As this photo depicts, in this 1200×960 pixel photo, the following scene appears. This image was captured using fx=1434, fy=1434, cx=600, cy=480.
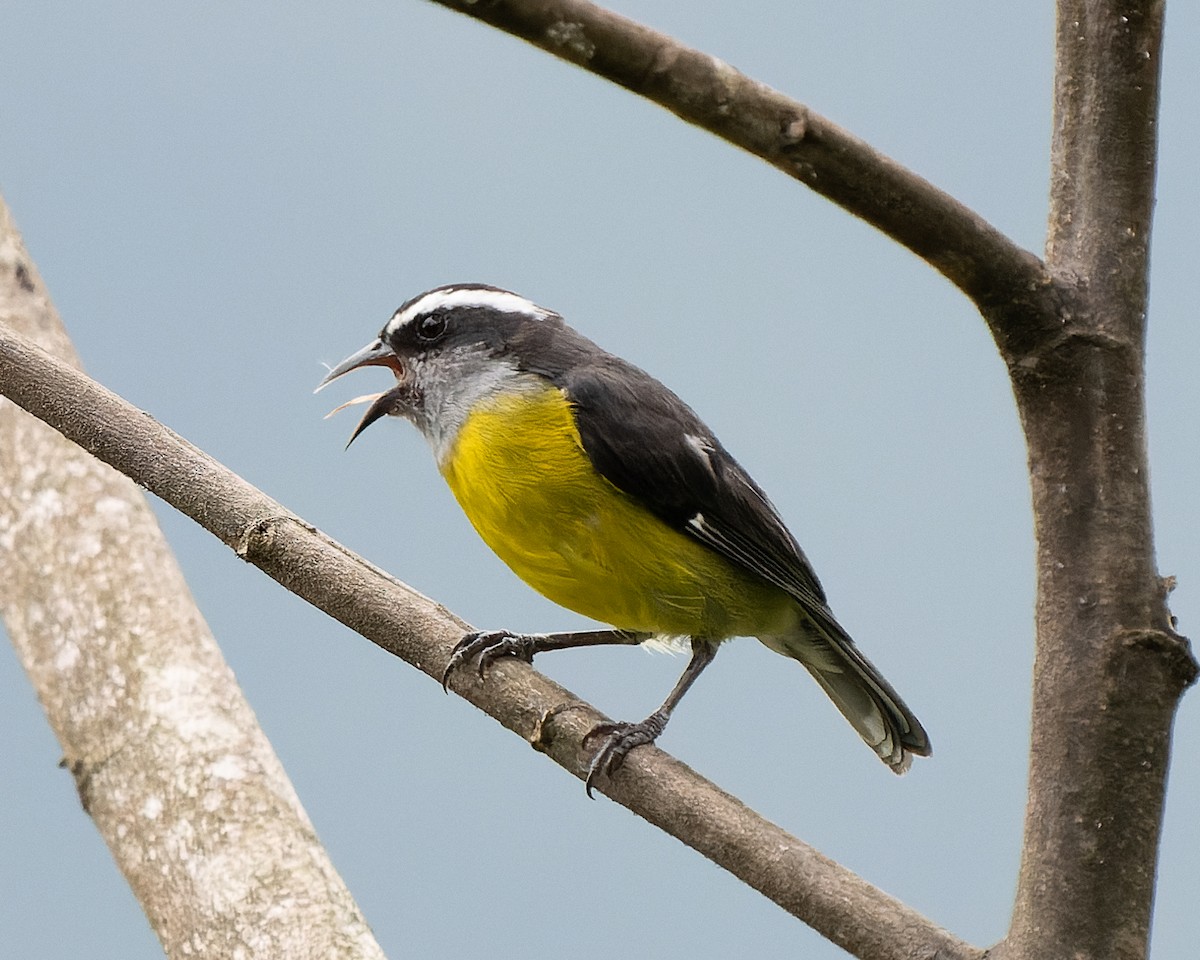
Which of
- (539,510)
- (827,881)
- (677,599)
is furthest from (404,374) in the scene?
(827,881)

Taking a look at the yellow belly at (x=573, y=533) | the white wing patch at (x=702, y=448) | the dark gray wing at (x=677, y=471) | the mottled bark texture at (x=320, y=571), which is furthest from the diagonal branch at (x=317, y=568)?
the white wing patch at (x=702, y=448)

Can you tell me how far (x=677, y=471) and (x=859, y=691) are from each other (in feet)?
2.60

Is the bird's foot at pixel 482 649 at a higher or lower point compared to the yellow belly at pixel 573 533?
lower

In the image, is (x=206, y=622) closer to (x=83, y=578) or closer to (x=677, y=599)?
(x=83, y=578)

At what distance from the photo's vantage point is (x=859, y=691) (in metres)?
3.53

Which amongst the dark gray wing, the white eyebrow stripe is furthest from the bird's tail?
the white eyebrow stripe

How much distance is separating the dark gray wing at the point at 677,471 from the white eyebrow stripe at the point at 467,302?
0.32 meters

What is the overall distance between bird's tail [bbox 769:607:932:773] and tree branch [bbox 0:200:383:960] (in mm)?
1248

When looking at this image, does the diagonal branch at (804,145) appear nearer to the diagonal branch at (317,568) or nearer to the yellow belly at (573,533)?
the diagonal branch at (317,568)

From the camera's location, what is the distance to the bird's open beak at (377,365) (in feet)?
11.9

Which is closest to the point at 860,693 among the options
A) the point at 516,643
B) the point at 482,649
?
the point at 516,643

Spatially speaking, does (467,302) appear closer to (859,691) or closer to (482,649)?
(482,649)

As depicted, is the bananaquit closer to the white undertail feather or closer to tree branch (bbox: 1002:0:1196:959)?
the white undertail feather

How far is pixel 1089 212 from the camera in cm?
222
